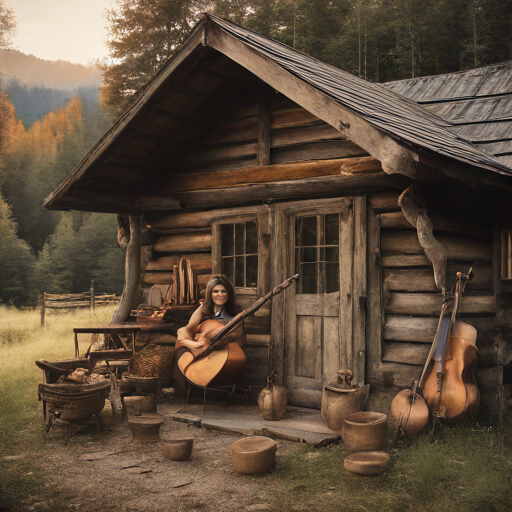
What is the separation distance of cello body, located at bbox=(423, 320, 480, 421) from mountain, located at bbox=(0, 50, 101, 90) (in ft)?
256

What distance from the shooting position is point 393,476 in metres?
4.80

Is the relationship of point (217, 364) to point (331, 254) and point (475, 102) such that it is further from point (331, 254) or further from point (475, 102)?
point (475, 102)

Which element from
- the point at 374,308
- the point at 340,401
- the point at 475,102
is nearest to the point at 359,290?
the point at 374,308

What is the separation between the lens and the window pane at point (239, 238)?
26.1 ft

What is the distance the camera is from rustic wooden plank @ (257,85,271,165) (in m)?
7.58

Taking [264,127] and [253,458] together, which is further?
[264,127]

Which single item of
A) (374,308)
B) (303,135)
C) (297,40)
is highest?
(297,40)

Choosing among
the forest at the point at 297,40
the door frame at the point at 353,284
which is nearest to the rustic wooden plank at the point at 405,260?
the door frame at the point at 353,284

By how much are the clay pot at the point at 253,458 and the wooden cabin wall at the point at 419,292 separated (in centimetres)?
198

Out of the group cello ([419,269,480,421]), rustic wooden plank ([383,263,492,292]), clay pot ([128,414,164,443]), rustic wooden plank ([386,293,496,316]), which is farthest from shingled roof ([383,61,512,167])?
clay pot ([128,414,164,443])

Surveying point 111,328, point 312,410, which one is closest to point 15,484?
point 111,328

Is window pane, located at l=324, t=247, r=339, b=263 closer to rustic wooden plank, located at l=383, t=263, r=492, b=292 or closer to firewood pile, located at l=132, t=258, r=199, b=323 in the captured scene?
rustic wooden plank, located at l=383, t=263, r=492, b=292

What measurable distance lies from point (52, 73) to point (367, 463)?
86.7 meters

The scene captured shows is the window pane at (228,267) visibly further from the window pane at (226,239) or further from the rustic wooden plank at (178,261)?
the rustic wooden plank at (178,261)
